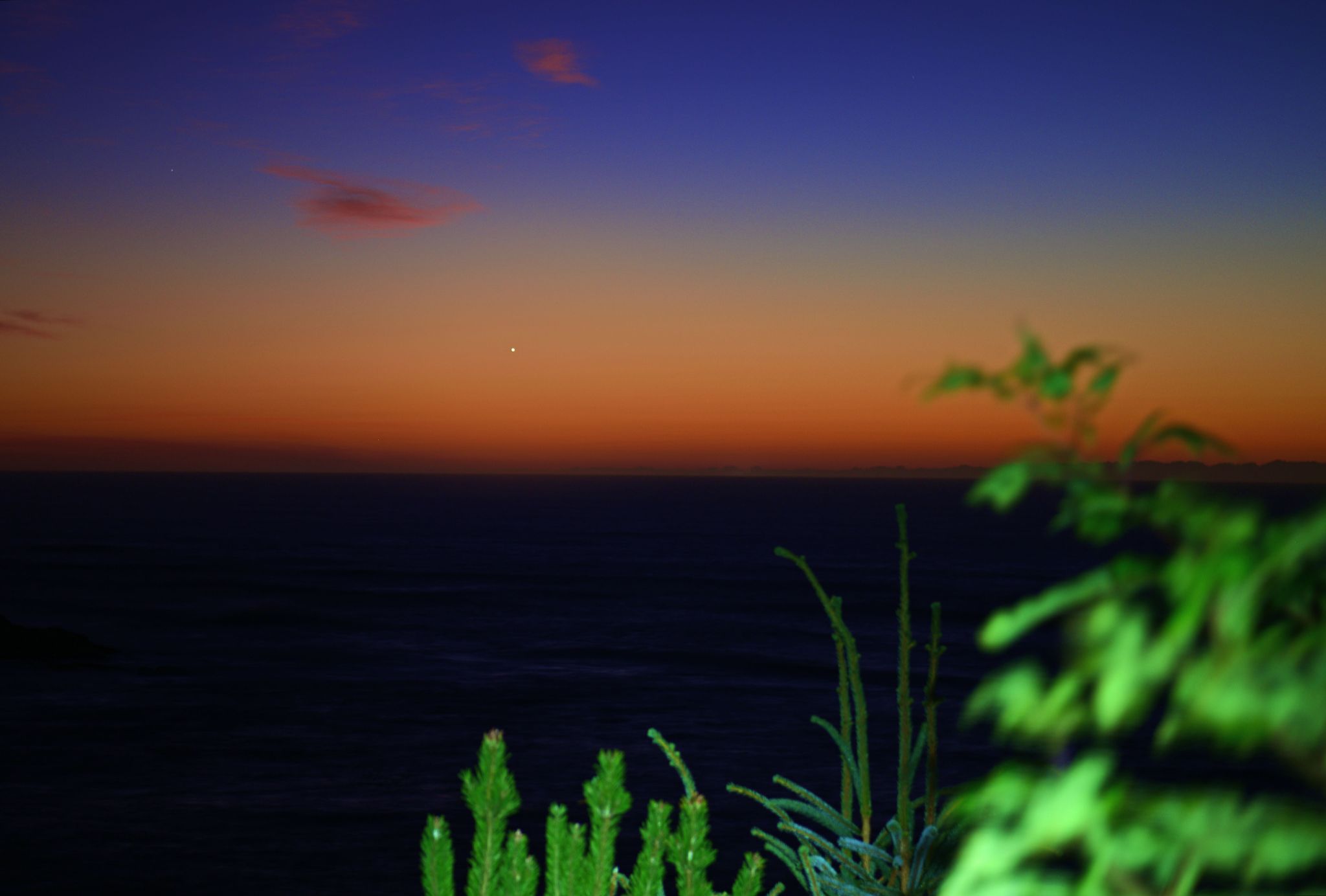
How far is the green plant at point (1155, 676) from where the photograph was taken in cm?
113

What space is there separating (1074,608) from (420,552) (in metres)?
105

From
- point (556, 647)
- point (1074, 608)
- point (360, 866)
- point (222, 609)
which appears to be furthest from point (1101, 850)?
point (222, 609)

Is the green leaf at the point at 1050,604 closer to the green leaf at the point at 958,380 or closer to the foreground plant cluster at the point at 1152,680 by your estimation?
the foreground plant cluster at the point at 1152,680

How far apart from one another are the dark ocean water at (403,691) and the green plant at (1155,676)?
0.09 metres

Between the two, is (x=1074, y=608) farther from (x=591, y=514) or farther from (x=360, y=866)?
(x=591, y=514)

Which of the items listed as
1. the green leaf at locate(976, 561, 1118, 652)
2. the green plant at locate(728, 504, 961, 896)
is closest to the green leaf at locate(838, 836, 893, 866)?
the green plant at locate(728, 504, 961, 896)

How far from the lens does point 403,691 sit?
46.4m

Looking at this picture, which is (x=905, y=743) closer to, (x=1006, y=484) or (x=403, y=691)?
(x=1006, y=484)

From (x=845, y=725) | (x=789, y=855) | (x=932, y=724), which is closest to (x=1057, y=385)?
(x=932, y=724)

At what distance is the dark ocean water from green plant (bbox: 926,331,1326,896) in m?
0.09

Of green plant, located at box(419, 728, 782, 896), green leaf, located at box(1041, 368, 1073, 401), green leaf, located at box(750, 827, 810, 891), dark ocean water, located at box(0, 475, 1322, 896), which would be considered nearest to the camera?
green leaf, located at box(1041, 368, 1073, 401)

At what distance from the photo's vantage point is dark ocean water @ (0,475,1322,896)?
26.8 meters

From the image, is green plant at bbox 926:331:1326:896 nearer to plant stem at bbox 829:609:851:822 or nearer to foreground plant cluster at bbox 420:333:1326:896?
foreground plant cluster at bbox 420:333:1326:896

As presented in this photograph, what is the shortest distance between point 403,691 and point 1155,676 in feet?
156
